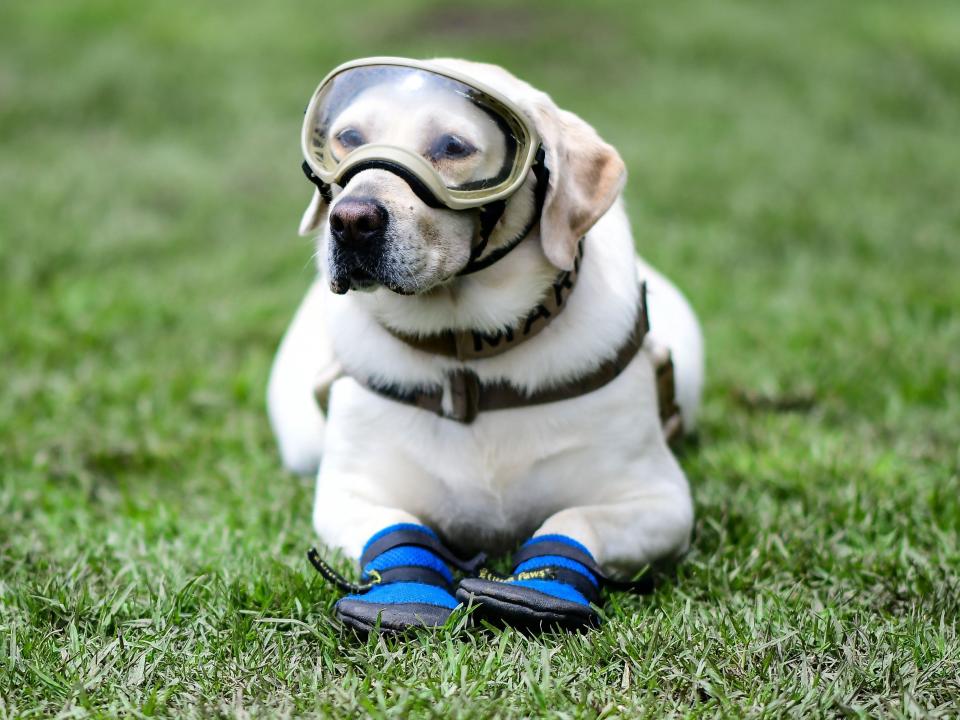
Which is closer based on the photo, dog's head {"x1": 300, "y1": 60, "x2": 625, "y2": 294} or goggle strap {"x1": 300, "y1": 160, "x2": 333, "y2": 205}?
dog's head {"x1": 300, "y1": 60, "x2": 625, "y2": 294}

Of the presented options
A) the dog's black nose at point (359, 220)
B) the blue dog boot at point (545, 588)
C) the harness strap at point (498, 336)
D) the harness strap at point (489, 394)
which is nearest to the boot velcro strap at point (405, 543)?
the blue dog boot at point (545, 588)

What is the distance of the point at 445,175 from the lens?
2441mm

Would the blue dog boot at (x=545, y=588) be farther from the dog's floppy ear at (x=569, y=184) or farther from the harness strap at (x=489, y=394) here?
the dog's floppy ear at (x=569, y=184)

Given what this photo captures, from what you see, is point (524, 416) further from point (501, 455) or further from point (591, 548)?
point (591, 548)

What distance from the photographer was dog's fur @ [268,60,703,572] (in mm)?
2635

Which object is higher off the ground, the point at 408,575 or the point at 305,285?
the point at 408,575

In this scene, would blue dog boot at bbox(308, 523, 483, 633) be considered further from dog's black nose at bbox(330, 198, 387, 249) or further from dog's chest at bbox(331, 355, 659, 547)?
dog's black nose at bbox(330, 198, 387, 249)

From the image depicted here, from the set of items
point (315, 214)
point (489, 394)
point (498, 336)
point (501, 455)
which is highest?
point (315, 214)

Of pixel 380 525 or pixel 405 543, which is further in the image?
pixel 380 525

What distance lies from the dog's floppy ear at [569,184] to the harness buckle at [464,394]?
0.35m

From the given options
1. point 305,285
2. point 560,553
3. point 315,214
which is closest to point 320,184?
point 315,214

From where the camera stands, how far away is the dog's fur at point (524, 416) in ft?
8.64

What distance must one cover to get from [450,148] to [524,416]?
0.68 m

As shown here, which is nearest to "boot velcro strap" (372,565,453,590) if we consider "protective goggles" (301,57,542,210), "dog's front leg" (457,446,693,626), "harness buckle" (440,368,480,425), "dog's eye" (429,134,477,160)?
"dog's front leg" (457,446,693,626)
